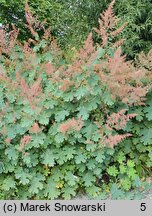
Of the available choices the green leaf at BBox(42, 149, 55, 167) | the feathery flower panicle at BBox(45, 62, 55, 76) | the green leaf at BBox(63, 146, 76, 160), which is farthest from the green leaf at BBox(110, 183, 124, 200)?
the feathery flower panicle at BBox(45, 62, 55, 76)

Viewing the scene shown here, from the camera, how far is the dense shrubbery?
A: 149 inches

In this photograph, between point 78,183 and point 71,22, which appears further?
point 71,22

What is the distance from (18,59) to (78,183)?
1.57 meters

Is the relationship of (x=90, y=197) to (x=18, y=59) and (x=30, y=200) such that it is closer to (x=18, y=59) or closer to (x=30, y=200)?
(x=30, y=200)

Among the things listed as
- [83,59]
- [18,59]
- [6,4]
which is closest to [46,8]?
[6,4]

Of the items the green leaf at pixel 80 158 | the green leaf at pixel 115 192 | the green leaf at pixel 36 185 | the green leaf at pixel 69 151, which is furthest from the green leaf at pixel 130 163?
the green leaf at pixel 36 185

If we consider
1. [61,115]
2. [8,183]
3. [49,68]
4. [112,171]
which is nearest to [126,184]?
[112,171]

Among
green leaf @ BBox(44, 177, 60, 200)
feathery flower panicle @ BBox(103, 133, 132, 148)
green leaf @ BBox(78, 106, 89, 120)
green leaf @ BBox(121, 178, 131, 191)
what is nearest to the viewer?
feathery flower panicle @ BBox(103, 133, 132, 148)

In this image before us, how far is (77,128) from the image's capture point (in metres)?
3.71

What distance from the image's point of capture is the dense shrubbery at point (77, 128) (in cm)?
378

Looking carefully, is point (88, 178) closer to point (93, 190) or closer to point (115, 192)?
point (93, 190)

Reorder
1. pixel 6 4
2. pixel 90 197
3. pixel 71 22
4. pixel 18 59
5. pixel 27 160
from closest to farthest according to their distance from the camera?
pixel 27 160, pixel 90 197, pixel 18 59, pixel 71 22, pixel 6 4

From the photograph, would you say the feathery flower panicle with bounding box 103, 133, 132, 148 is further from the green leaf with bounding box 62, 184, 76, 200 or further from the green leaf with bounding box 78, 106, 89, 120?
the green leaf with bounding box 62, 184, 76, 200

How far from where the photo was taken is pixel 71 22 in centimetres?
564
